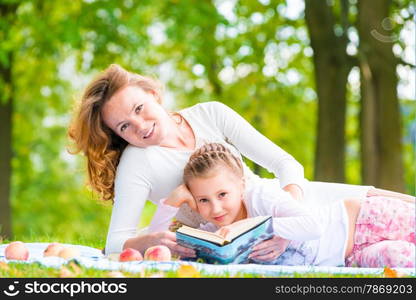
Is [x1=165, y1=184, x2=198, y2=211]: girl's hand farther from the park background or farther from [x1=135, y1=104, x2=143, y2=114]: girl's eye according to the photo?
the park background

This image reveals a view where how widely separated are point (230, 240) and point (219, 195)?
Result: 339 mm

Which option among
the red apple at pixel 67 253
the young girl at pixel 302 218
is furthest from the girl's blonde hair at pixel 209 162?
the red apple at pixel 67 253

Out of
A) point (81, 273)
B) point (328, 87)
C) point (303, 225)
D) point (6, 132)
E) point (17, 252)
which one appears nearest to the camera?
point (81, 273)

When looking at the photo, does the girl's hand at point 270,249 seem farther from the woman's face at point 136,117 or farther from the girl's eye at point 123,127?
the girl's eye at point 123,127

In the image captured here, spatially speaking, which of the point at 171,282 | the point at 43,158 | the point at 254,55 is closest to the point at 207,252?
the point at 171,282

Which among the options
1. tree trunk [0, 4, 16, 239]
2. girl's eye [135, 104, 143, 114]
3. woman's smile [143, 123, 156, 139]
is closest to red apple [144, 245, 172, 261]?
woman's smile [143, 123, 156, 139]

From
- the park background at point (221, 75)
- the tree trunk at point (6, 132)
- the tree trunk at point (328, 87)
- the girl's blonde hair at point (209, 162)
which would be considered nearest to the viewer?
the girl's blonde hair at point (209, 162)

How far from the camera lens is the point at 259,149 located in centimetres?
371

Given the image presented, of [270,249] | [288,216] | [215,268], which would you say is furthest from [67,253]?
[288,216]

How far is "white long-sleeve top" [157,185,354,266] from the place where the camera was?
317cm

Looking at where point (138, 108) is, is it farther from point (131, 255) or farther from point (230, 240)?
point (230, 240)

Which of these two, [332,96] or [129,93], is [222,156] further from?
[332,96]

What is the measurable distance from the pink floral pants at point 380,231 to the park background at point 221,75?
72.8 inches

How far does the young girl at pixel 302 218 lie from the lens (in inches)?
128
